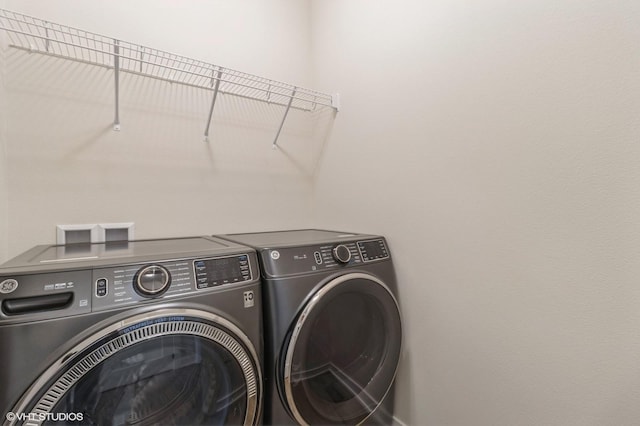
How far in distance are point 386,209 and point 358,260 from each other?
1.03ft

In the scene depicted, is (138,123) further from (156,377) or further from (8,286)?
(156,377)

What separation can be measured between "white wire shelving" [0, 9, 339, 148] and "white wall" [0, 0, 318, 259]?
41 mm

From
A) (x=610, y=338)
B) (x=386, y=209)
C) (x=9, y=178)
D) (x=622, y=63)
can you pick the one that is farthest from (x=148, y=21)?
(x=610, y=338)

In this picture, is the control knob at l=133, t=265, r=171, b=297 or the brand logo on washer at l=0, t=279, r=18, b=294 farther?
the control knob at l=133, t=265, r=171, b=297

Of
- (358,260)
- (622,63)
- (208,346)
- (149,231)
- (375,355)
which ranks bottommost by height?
(375,355)

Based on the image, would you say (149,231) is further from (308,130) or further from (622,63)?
(622,63)

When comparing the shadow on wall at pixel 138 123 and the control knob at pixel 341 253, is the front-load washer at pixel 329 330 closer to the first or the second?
the control knob at pixel 341 253

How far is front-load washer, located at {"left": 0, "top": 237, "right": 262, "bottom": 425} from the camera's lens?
604 mm

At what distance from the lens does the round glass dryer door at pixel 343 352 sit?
0.95 metres

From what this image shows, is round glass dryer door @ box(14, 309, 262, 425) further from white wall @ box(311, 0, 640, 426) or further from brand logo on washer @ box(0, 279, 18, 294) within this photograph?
white wall @ box(311, 0, 640, 426)

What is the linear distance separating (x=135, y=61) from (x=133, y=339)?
1187 millimetres

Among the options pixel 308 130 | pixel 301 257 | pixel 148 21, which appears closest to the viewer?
pixel 301 257

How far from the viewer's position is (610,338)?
28.1 inches

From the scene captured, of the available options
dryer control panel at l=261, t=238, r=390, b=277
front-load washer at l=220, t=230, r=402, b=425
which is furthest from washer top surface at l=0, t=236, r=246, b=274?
front-load washer at l=220, t=230, r=402, b=425
